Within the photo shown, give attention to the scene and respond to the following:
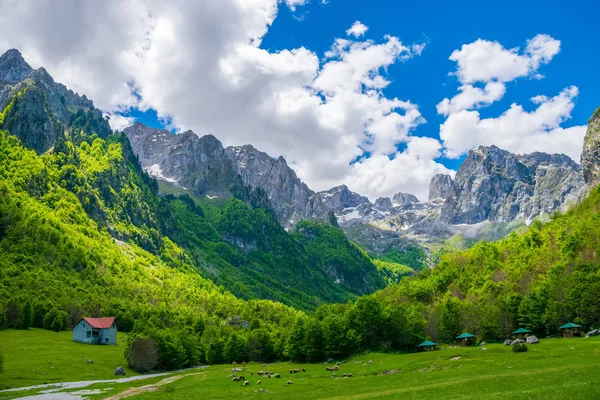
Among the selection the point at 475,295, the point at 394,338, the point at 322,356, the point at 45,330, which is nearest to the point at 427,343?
the point at 394,338

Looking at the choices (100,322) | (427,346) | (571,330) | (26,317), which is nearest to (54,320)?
(26,317)

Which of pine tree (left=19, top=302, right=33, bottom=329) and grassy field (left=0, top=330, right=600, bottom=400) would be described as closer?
grassy field (left=0, top=330, right=600, bottom=400)

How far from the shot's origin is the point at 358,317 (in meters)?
130

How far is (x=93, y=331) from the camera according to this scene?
508ft

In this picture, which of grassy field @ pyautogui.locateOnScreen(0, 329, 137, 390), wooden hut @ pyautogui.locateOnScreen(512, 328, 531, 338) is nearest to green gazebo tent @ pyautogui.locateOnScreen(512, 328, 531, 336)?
wooden hut @ pyautogui.locateOnScreen(512, 328, 531, 338)

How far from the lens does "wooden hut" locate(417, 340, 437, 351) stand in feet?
384

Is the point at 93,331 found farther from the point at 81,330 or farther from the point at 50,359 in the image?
the point at 50,359

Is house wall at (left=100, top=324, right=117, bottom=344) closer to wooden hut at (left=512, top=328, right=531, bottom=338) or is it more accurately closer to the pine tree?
the pine tree

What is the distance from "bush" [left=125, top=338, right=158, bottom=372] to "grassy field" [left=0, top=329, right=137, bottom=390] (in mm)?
3046

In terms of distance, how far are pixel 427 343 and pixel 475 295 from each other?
60483mm

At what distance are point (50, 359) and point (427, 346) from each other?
99.7 m

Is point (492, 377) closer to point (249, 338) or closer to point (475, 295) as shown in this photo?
point (249, 338)

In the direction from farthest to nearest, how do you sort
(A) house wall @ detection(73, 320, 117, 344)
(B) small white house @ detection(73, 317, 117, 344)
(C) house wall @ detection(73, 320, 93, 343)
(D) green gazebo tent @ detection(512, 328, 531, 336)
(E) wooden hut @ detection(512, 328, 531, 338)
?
(C) house wall @ detection(73, 320, 93, 343) → (B) small white house @ detection(73, 317, 117, 344) → (A) house wall @ detection(73, 320, 117, 344) → (E) wooden hut @ detection(512, 328, 531, 338) → (D) green gazebo tent @ detection(512, 328, 531, 336)

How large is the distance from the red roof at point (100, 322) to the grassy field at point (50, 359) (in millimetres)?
8277
